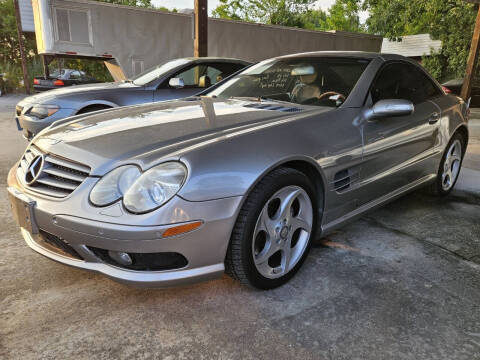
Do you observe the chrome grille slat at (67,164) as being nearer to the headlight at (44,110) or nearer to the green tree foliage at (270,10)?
the headlight at (44,110)

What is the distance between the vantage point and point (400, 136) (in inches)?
111

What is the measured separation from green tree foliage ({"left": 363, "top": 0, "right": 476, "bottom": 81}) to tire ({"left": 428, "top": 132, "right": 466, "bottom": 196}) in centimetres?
1256

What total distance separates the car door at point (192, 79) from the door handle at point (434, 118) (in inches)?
113

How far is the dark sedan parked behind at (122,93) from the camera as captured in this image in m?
4.75

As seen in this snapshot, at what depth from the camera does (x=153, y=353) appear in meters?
1.67

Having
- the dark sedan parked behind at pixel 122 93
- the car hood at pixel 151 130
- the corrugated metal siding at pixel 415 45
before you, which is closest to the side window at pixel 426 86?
the car hood at pixel 151 130

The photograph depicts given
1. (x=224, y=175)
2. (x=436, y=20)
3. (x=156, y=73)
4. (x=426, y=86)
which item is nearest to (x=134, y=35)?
(x=156, y=73)

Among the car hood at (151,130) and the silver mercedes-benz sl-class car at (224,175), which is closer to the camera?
the silver mercedes-benz sl-class car at (224,175)

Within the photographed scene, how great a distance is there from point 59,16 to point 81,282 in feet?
28.9

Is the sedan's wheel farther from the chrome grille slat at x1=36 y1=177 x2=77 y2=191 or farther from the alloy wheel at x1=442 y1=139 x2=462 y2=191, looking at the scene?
the chrome grille slat at x1=36 y1=177 x2=77 y2=191

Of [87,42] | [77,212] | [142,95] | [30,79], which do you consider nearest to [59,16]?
[87,42]

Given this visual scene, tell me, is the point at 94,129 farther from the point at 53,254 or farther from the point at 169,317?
the point at 169,317

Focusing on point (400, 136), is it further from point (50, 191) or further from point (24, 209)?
point (24, 209)

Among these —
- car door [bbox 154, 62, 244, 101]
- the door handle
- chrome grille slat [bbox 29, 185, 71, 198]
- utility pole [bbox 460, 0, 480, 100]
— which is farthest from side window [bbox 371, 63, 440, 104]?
utility pole [bbox 460, 0, 480, 100]
